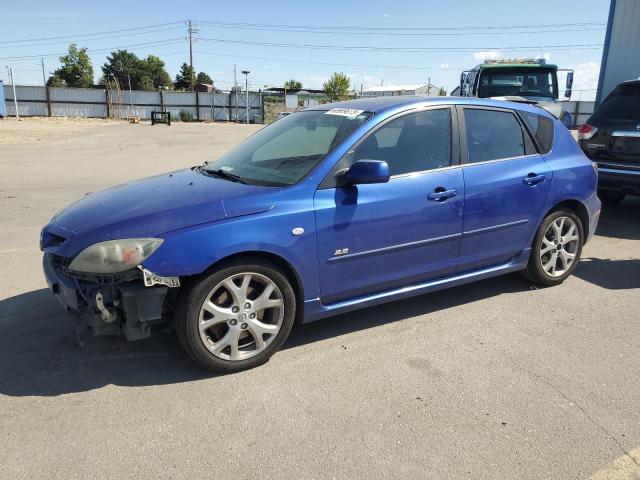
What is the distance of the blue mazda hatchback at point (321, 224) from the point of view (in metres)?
3.03

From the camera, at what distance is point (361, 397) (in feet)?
9.91

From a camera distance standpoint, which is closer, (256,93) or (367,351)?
(367,351)

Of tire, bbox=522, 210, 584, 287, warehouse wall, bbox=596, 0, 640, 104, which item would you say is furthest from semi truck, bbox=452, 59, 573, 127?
tire, bbox=522, 210, 584, 287

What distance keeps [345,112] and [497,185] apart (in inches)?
52.2

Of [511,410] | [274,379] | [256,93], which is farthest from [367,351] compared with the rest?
[256,93]

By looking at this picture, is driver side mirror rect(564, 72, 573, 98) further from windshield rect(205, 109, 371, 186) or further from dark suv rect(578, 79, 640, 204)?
windshield rect(205, 109, 371, 186)

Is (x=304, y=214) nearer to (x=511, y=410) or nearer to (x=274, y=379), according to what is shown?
(x=274, y=379)

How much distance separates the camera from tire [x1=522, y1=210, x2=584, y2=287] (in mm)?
4590

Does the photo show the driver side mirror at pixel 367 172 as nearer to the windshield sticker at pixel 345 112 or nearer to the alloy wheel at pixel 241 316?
the windshield sticker at pixel 345 112

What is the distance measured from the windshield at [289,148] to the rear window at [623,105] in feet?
16.0

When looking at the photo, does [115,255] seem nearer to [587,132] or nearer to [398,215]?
[398,215]

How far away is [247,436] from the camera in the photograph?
8.79ft

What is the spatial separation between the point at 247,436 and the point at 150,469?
485 millimetres

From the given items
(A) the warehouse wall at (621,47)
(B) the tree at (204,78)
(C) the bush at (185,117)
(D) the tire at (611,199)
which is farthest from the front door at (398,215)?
(B) the tree at (204,78)
